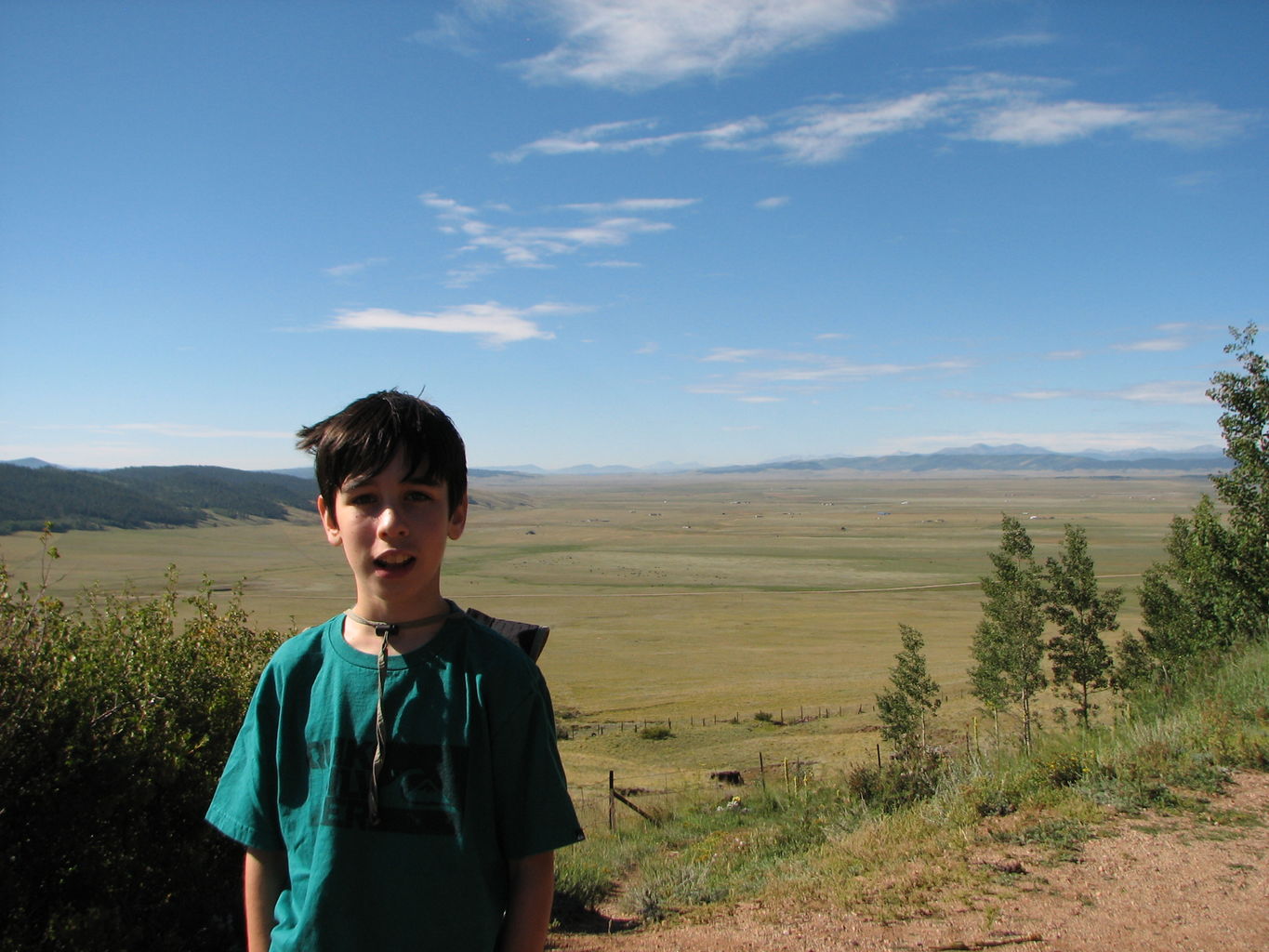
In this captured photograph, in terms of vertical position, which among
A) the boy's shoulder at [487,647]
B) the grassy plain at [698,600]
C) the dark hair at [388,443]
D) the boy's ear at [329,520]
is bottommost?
the grassy plain at [698,600]

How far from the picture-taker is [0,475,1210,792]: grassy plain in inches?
1262

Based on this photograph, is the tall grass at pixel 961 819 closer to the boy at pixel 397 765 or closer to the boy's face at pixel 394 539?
the boy at pixel 397 765

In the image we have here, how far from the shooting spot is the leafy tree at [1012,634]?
27609 mm

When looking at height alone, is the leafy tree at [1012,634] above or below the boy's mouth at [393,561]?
below

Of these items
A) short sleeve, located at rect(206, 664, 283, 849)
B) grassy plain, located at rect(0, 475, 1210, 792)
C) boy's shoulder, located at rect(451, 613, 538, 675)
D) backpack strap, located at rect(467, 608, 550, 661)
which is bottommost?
grassy plain, located at rect(0, 475, 1210, 792)

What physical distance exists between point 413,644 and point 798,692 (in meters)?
42.5

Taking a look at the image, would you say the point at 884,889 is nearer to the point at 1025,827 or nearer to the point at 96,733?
the point at 1025,827

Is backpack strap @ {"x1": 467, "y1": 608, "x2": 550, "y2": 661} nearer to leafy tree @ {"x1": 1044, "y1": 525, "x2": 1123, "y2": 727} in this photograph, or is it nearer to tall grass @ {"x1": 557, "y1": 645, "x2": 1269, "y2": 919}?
tall grass @ {"x1": 557, "y1": 645, "x2": 1269, "y2": 919}

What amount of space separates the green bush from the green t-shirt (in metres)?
3.77

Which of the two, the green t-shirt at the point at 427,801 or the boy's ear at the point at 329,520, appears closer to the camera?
the green t-shirt at the point at 427,801

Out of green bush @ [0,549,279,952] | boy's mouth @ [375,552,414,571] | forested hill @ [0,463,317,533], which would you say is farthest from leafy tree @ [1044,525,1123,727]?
forested hill @ [0,463,317,533]

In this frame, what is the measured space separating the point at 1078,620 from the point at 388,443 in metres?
31.8

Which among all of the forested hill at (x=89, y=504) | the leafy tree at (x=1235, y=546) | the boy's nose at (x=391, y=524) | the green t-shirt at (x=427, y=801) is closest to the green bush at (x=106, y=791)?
the green t-shirt at (x=427, y=801)

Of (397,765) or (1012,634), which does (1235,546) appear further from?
(397,765)
